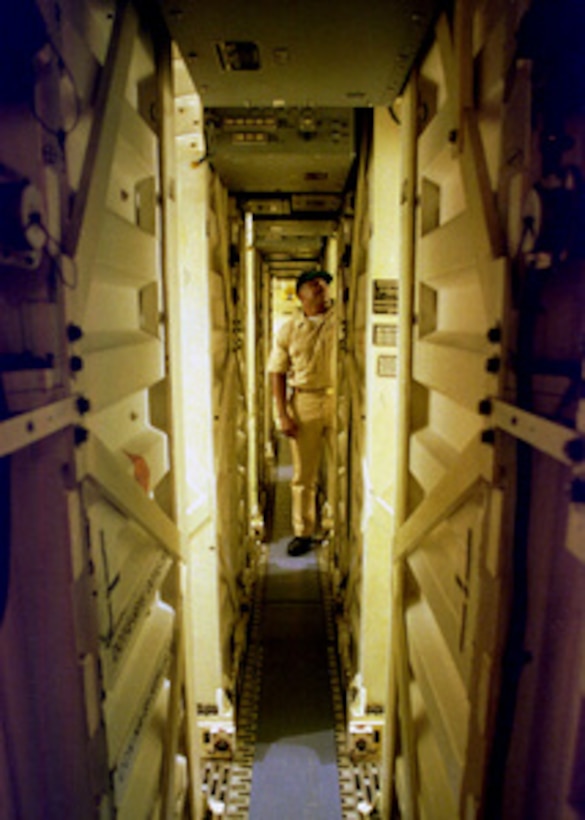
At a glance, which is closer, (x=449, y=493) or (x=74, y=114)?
(x=74, y=114)

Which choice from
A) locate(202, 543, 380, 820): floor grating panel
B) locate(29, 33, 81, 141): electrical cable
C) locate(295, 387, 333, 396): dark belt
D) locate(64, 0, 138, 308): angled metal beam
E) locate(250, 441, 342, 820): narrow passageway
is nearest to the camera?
locate(29, 33, 81, 141): electrical cable

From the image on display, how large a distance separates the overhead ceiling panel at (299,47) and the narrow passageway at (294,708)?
12.8ft

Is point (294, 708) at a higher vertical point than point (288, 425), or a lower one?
lower

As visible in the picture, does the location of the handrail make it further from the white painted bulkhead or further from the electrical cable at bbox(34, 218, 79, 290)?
the electrical cable at bbox(34, 218, 79, 290)

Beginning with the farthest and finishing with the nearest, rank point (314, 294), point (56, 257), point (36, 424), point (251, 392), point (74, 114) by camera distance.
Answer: point (251, 392) < point (314, 294) < point (74, 114) < point (56, 257) < point (36, 424)

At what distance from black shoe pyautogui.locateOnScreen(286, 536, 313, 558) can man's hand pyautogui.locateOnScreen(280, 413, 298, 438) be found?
4.47 feet

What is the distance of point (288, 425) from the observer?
6.54 metres

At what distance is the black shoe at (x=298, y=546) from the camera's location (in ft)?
22.5

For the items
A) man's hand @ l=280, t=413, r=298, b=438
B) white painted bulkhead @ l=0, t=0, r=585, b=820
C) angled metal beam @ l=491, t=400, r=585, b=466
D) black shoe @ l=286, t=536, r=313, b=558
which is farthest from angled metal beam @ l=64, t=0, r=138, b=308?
black shoe @ l=286, t=536, r=313, b=558

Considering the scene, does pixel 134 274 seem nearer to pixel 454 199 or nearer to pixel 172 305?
pixel 172 305

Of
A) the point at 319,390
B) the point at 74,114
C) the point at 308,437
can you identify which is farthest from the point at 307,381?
the point at 74,114

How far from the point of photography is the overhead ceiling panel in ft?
6.25

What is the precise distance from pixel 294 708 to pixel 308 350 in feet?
11.9

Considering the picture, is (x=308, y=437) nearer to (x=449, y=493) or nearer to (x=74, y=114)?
(x=449, y=493)
